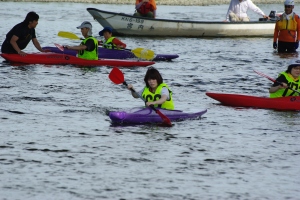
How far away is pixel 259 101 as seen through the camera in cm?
1384

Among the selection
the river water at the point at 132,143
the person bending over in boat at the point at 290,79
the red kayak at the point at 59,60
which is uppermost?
the person bending over in boat at the point at 290,79

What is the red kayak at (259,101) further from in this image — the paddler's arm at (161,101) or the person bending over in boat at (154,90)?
the paddler's arm at (161,101)

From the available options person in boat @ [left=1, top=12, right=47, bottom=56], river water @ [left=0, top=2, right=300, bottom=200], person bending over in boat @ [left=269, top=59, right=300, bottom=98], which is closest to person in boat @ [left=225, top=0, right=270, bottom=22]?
river water @ [left=0, top=2, right=300, bottom=200]

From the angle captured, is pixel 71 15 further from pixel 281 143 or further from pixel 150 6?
pixel 281 143

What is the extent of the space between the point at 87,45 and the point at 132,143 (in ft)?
24.6

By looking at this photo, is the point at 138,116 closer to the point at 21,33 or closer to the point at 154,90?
the point at 154,90

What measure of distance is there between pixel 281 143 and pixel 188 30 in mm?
15826

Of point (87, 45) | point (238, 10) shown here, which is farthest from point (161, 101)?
point (238, 10)

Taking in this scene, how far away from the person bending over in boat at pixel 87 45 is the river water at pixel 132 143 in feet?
1.28

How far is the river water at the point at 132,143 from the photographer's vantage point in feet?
29.9

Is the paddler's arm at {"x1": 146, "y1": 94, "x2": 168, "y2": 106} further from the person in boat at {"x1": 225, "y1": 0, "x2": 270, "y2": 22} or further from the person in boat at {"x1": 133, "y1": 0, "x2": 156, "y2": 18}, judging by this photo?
the person in boat at {"x1": 133, "y1": 0, "x2": 156, "y2": 18}

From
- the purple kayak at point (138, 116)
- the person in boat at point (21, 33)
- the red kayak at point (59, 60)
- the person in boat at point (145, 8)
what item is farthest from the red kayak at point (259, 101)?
the person in boat at point (145, 8)

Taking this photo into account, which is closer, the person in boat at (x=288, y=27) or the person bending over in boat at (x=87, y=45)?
the person bending over in boat at (x=87, y=45)

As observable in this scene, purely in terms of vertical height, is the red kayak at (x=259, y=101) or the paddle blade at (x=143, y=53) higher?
the paddle blade at (x=143, y=53)
